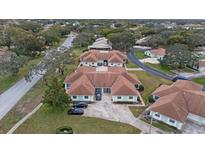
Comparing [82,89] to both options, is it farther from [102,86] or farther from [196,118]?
[196,118]

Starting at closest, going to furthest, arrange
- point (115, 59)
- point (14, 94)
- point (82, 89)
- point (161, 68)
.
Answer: point (82, 89), point (14, 94), point (161, 68), point (115, 59)

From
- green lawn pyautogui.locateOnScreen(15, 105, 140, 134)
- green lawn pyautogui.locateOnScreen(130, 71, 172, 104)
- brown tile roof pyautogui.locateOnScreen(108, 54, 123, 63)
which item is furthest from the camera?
brown tile roof pyautogui.locateOnScreen(108, 54, 123, 63)

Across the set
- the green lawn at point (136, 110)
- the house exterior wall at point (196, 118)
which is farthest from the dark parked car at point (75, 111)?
the house exterior wall at point (196, 118)

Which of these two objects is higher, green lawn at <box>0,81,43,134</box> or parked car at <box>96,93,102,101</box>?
parked car at <box>96,93,102,101</box>

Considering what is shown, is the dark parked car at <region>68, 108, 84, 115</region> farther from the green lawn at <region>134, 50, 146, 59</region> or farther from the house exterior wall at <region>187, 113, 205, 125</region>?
the green lawn at <region>134, 50, 146, 59</region>

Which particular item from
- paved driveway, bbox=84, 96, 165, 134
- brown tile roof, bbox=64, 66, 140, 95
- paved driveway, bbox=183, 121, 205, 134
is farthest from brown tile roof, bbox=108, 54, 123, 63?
paved driveway, bbox=183, 121, 205, 134

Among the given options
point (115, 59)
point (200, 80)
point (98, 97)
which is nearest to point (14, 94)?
point (98, 97)
